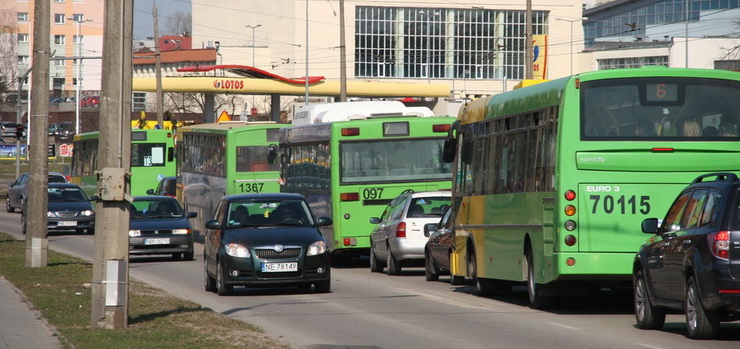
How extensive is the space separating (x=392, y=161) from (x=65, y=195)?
59.9 feet

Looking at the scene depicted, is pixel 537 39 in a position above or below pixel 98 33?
below

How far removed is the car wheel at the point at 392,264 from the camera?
24875 millimetres

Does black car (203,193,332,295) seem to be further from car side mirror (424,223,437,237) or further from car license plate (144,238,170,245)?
car license plate (144,238,170,245)

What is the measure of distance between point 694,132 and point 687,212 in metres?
2.57

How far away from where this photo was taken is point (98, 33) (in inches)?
5541

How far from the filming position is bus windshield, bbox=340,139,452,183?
27.5m

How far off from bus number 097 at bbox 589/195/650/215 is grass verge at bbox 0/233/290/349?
4226 mm

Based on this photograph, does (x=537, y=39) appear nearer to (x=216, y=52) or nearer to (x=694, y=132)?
(x=694, y=132)

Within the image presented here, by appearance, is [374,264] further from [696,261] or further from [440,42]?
[440,42]

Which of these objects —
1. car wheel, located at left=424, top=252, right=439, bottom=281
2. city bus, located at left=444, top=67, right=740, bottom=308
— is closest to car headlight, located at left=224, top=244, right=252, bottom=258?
car wheel, located at left=424, top=252, right=439, bottom=281

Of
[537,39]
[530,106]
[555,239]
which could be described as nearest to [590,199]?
[555,239]

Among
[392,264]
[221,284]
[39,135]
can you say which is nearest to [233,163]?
[39,135]

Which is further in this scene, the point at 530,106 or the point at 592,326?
the point at 530,106

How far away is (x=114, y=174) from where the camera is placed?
43.9ft
